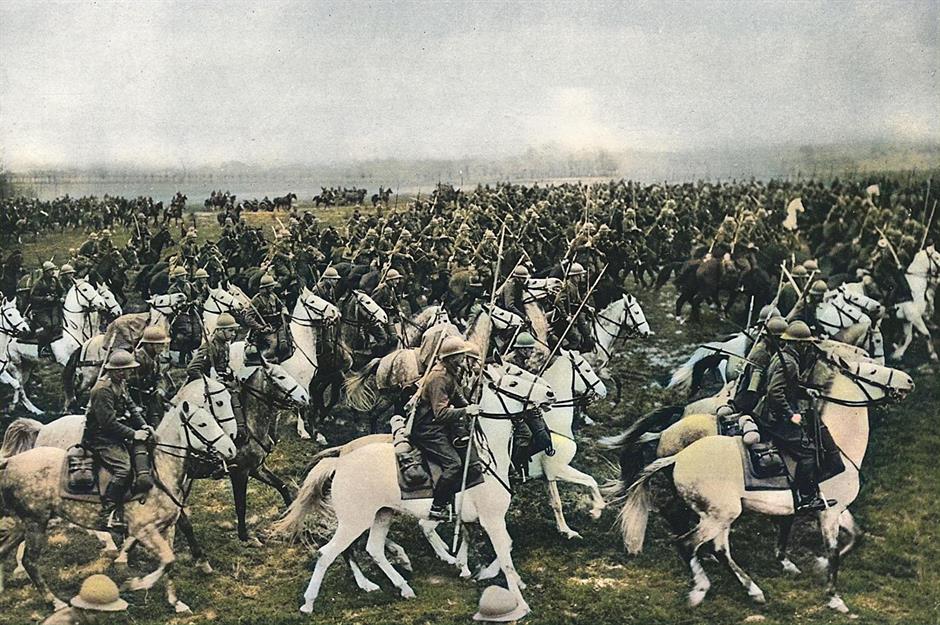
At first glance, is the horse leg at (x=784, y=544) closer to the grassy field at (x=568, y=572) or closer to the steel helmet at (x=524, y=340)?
the grassy field at (x=568, y=572)

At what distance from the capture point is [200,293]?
24.6 feet

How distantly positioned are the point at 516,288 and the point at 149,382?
9.99 ft

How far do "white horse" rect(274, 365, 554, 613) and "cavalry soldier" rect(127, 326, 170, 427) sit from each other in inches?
50.7

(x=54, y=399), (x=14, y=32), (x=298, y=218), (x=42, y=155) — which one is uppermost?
(x=14, y=32)

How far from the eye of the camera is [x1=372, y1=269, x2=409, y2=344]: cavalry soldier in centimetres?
768

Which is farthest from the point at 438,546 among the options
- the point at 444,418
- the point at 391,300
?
the point at 391,300

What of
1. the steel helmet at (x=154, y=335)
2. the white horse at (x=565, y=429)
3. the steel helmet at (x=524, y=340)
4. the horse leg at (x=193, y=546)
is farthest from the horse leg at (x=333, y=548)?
the steel helmet at (x=154, y=335)

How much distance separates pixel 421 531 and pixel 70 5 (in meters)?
5.27

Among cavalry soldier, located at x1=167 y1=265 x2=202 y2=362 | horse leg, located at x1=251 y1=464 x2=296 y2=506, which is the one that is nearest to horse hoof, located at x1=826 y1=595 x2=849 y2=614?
horse leg, located at x1=251 y1=464 x2=296 y2=506

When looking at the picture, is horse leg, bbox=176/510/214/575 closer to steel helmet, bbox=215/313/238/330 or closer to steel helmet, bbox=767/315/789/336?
steel helmet, bbox=215/313/238/330

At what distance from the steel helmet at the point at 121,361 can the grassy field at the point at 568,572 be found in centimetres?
125

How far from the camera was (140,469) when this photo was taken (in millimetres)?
6496

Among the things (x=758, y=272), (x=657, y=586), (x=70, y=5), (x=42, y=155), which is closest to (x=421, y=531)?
(x=657, y=586)

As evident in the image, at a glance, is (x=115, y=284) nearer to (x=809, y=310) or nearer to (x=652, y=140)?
(x=652, y=140)
